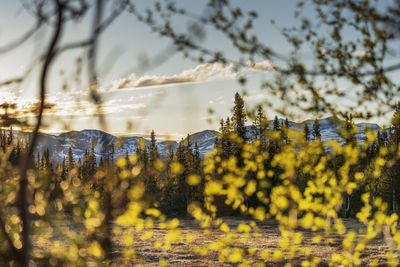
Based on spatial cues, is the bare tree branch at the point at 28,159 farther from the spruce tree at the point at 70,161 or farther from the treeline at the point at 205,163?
the spruce tree at the point at 70,161

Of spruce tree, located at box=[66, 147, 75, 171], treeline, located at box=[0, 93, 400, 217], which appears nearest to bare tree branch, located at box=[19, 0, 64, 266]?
treeline, located at box=[0, 93, 400, 217]

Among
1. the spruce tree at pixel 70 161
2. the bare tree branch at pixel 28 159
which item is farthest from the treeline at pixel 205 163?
the bare tree branch at pixel 28 159

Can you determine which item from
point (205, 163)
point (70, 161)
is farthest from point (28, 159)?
point (70, 161)

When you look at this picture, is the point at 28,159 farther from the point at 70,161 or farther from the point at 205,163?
the point at 70,161

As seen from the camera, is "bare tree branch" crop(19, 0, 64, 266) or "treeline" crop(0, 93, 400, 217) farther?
"treeline" crop(0, 93, 400, 217)

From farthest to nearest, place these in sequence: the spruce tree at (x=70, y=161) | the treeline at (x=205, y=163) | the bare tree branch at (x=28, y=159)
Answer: the spruce tree at (x=70, y=161) → the treeline at (x=205, y=163) → the bare tree branch at (x=28, y=159)

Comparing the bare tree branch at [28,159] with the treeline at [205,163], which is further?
the treeline at [205,163]

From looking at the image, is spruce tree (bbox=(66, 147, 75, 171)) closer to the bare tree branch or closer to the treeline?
the treeline

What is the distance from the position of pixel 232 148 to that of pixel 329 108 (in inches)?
1245

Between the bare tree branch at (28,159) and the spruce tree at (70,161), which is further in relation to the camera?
the spruce tree at (70,161)

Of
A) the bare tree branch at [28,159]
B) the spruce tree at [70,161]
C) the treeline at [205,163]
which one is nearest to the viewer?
the bare tree branch at [28,159]

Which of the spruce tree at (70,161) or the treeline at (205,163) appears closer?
the treeline at (205,163)

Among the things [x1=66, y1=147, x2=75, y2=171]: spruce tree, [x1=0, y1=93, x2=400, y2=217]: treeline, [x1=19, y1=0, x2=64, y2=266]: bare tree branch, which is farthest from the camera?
[x1=66, y1=147, x2=75, y2=171]: spruce tree

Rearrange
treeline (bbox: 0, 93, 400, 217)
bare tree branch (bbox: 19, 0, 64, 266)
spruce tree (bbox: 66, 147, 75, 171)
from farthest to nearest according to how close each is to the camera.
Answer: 1. spruce tree (bbox: 66, 147, 75, 171)
2. treeline (bbox: 0, 93, 400, 217)
3. bare tree branch (bbox: 19, 0, 64, 266)
